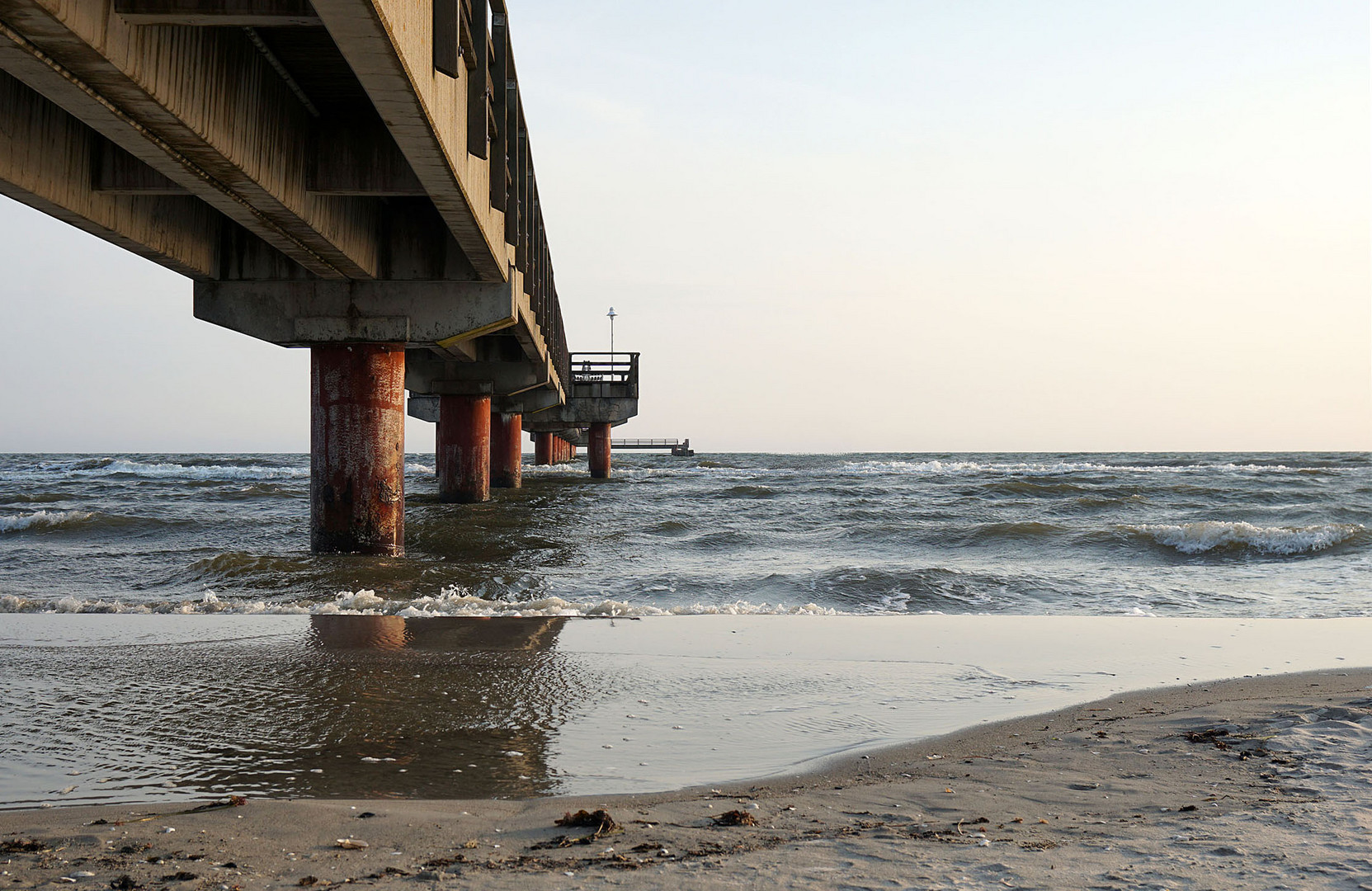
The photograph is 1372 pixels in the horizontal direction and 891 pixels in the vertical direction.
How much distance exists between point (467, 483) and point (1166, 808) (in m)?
23.8

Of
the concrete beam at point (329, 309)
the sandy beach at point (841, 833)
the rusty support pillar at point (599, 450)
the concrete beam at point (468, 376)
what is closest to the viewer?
the sandy beach at point (841, 833)

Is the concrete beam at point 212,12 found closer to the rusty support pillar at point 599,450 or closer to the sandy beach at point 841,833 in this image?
the sandy beach at point 841,833

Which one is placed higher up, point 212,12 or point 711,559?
point 212,12

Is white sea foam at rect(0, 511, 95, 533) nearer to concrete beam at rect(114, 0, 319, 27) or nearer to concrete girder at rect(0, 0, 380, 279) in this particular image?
concrete girder at rect(0, 0, 380, 279)

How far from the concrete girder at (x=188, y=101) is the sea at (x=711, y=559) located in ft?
12.6

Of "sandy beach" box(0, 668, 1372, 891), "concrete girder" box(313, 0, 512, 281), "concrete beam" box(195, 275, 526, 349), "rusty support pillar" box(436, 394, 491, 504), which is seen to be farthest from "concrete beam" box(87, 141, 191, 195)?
"rusty support pillar" box(436, 394, 491, 504)

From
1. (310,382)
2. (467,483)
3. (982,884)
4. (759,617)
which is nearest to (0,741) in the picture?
(982,884)

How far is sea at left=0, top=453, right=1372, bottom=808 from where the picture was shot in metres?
4.34

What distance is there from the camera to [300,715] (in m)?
5.08

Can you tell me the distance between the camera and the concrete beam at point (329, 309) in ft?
40.4

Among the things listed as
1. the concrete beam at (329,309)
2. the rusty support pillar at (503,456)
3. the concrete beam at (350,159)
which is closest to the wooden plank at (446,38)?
the concrete beam at (350,159)

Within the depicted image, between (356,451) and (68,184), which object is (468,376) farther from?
(68,184)

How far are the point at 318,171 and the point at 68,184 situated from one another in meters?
1.89

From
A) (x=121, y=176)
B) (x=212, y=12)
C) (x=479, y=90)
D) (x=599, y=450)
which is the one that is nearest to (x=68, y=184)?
(x=121, y=176)
